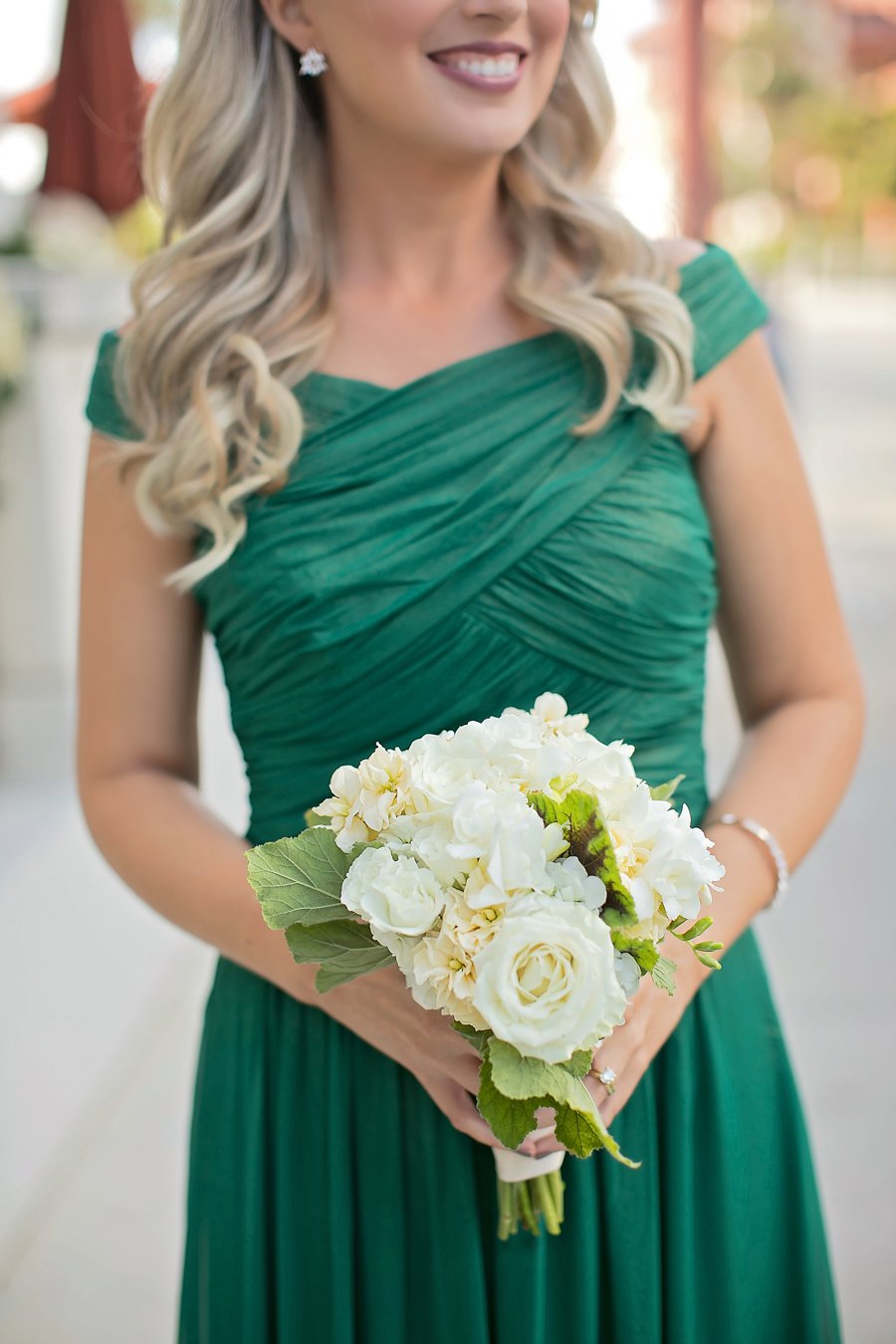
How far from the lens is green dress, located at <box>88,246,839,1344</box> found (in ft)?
5.87

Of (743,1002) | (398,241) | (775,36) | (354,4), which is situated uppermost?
(775,36)

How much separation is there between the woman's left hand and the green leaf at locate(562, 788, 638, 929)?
9.3 inches

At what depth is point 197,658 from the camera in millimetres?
2027

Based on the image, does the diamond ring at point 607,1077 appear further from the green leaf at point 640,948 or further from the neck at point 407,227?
the neck at point 407,227

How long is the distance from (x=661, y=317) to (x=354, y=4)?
54 cm

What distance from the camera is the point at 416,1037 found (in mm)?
1576

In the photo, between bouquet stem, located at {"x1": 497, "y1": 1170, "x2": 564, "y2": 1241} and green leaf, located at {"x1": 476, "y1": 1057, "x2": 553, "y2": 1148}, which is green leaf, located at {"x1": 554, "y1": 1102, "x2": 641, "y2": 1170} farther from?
bouquet stem, located at {"x1": 497, "y1": 1170, "x2": 564, "y2": 1241}

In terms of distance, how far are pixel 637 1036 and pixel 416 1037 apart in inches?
9.5

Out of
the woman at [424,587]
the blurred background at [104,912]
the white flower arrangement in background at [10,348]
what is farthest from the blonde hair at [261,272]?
the white flower arrangement in background at [10,348]

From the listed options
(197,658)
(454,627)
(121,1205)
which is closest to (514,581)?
(454,627)

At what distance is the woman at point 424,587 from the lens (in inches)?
70.4

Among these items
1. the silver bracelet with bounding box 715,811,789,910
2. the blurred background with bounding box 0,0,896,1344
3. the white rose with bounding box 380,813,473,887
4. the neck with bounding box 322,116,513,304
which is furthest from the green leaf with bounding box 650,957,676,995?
the neck with bounding box 322,116,513,304

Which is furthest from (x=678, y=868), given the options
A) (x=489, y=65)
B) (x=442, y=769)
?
(x=489, y=65)

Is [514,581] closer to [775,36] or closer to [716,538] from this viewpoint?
[716,538]
